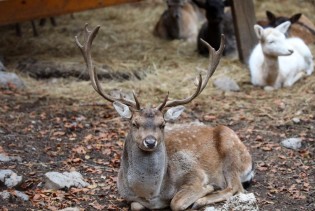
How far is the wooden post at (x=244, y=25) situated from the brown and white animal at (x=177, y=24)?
212 centimetres

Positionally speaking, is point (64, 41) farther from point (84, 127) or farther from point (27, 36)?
point (84, 127)

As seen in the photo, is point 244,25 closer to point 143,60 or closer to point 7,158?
point 143,60

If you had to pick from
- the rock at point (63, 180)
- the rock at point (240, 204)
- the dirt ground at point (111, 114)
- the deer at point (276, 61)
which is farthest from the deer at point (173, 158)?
the deer at point (276, 61)

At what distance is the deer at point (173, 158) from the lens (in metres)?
5.77

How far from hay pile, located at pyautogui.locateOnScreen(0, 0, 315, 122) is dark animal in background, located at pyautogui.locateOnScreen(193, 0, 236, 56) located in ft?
1.11

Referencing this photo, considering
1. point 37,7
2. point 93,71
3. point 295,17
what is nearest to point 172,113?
point 93,71

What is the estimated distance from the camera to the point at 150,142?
5.54 m

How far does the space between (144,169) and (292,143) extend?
2.32 metres

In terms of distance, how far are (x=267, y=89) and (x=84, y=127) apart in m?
2.97

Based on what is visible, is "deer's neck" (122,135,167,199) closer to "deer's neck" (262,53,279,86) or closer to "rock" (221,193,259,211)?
"rock" (221,193,259,211)

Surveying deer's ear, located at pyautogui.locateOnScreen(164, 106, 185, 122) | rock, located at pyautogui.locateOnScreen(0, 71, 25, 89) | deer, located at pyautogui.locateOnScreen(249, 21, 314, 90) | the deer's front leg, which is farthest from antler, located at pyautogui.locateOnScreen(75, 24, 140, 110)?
deer, located at pyautogui.locateOnScreen(249, 21, 314, 90)

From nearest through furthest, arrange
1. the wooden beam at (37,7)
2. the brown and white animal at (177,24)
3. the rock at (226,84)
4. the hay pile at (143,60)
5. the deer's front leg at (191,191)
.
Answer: the deer's front leg at (191,191) → the hay pile at (143,60) → the rock at (226,84) → the wooden beam at (37,7) → the brown and white animal at (177,24)

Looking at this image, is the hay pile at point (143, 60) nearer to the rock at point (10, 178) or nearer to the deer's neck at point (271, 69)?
the deer's neck at point (271, 69)

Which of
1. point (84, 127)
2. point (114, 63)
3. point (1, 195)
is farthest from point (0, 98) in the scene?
point (1, 195)
